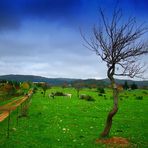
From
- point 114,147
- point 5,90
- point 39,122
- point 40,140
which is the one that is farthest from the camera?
point 5,90

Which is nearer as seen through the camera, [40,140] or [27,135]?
[40,140]

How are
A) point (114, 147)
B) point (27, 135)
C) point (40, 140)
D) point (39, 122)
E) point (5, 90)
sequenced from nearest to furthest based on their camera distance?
point (114, 147)
point (40, 140)
point (27, 135)
point (39, 122)
point (5, 90)

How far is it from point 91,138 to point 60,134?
191 cm

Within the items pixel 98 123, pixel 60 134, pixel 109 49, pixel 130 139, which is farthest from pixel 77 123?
pixel 109 49

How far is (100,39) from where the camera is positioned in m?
16.6

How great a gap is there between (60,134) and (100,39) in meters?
5.51

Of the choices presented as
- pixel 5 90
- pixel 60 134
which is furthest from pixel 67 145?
pixel 5 90

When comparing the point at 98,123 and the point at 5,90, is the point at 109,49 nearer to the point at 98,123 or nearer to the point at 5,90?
the point at 98,123

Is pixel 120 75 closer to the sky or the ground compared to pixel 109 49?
closer to the ground

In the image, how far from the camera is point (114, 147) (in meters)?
14.9

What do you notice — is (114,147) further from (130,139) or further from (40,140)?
(40,140)

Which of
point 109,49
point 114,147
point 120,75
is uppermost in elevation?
point 109,49

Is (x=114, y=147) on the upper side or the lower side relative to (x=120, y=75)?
lower

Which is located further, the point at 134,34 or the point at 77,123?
the point at 77,123
